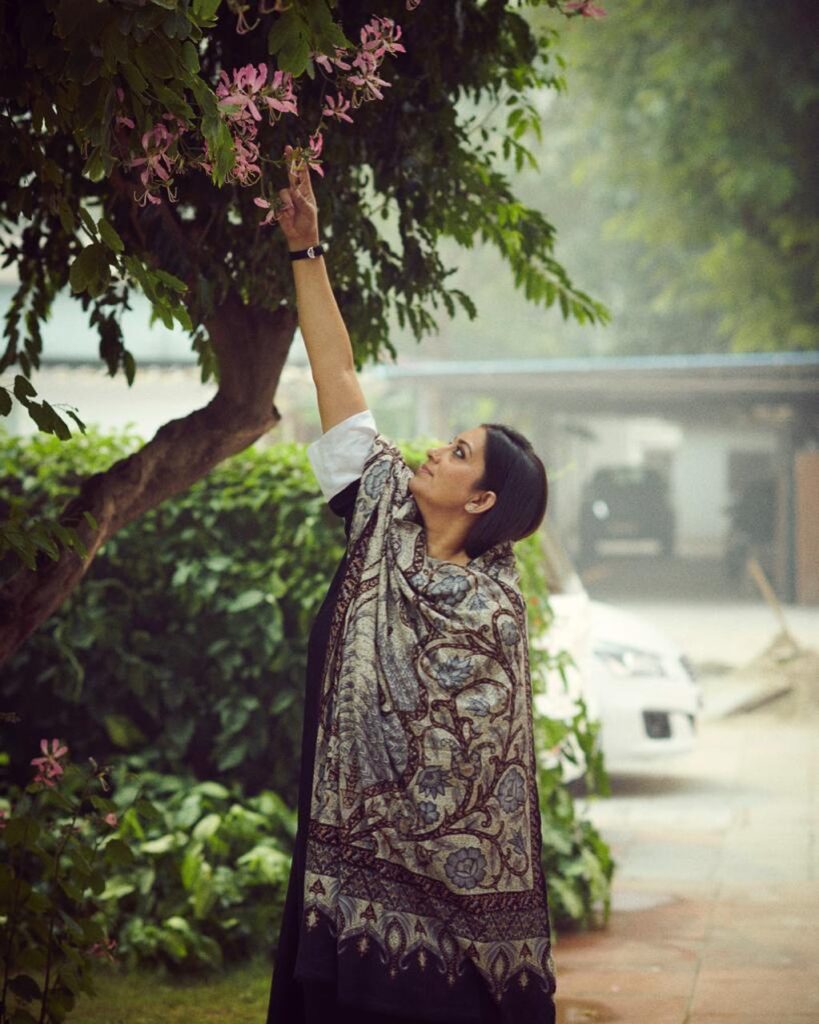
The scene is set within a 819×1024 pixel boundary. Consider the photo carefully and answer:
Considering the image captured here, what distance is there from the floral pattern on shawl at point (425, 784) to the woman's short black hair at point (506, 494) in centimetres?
15

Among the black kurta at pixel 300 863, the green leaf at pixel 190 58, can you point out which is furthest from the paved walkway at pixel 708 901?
the green leaf at pixel 190 58

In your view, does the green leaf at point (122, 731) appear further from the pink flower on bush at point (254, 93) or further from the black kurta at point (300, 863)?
the pink flower on bush at point (254, 93)

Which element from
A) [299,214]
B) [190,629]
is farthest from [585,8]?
[190,629]

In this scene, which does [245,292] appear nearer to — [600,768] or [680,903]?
[600,768]

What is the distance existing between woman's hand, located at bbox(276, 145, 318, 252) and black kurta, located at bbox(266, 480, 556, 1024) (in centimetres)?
53

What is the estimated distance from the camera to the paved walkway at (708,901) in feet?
17.1

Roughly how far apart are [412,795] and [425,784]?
0.03m

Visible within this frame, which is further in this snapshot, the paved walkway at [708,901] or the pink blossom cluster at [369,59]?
the paved walkway at [708,901]

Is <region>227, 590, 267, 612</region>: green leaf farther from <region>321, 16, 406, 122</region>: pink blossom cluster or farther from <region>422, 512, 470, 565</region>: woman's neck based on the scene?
<region>321, 16, 406, 122</region>: pink blossom cluster

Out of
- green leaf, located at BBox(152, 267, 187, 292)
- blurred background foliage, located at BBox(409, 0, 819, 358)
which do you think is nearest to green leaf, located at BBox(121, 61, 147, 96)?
green leaf, located at BBox(152, 267, 187, 292)

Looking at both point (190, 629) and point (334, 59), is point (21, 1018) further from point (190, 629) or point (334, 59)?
point (190, 629)

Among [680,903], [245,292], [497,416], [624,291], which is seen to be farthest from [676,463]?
[245,292]

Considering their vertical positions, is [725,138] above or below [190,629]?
above

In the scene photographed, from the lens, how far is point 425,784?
297cm
